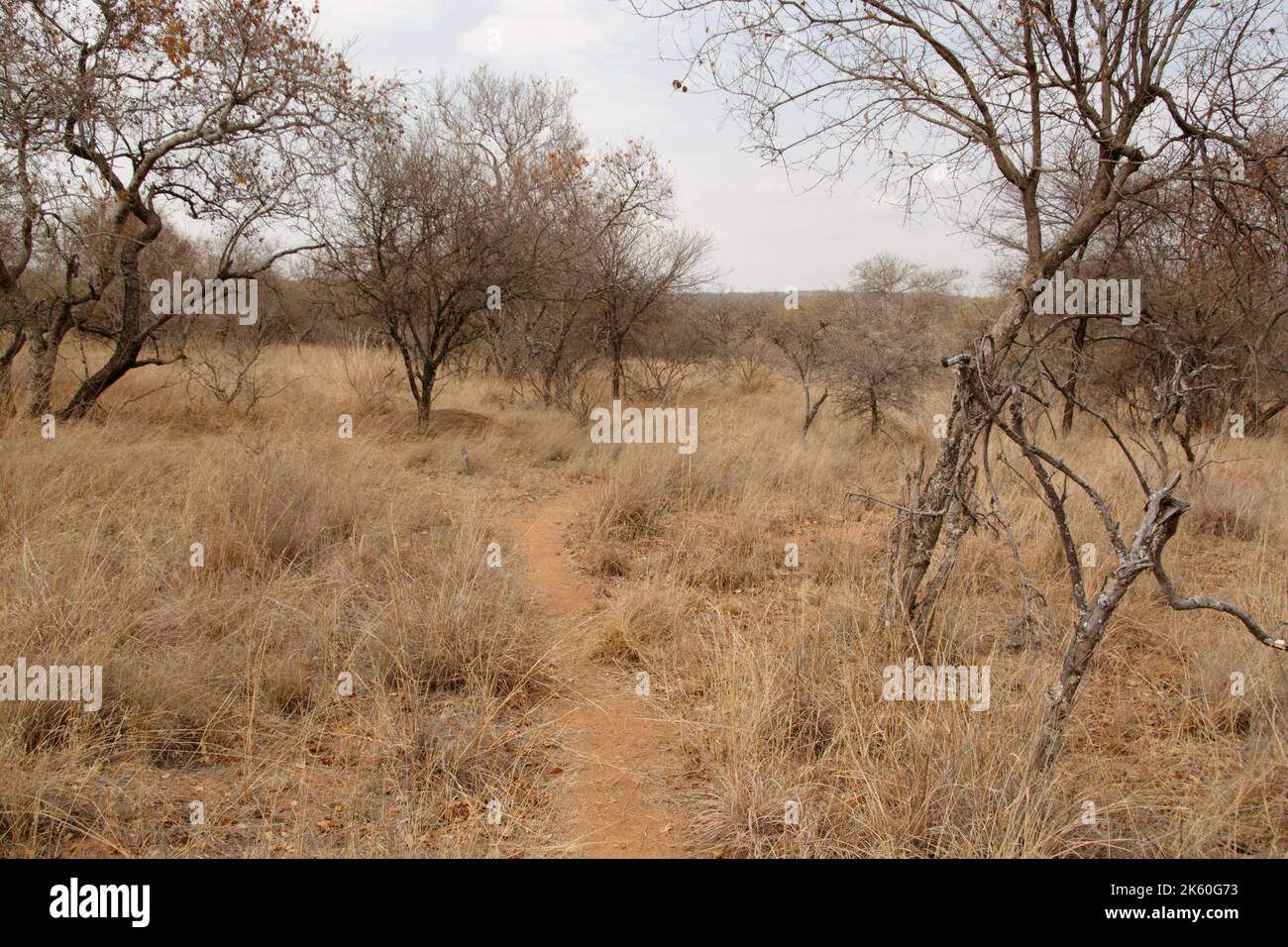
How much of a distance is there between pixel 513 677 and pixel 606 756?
76cm

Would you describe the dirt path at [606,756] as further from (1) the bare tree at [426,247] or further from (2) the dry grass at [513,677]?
(1) the bare tree at [426,247]

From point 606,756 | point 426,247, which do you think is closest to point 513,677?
point 606,756

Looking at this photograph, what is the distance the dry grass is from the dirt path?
10cm

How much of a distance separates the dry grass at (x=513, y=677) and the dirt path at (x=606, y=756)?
0.10 meters

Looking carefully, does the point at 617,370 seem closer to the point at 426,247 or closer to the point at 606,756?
the point at 426,247

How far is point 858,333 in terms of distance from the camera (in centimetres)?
1223

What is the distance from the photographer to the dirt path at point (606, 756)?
2750mm

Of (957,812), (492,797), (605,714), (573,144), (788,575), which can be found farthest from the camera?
(573,144)

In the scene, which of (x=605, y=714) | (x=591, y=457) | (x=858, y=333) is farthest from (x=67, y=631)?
(x=858, y=333)

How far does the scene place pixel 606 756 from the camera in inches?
130

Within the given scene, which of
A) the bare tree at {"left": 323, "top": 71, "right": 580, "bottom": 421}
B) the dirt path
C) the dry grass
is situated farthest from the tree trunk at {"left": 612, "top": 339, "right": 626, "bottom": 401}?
the dirt path

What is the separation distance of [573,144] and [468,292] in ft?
32.8

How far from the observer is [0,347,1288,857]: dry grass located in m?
2.61

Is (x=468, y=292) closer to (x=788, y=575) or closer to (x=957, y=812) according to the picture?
(x=788, y=575)
